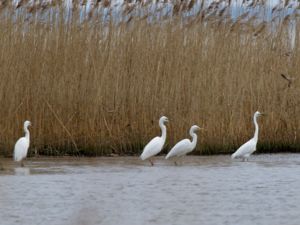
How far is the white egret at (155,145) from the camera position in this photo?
12.0 m

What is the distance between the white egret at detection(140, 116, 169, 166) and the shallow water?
0.59 ft

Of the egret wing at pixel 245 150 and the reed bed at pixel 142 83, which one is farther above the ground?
the reed bed at pixel 142 83

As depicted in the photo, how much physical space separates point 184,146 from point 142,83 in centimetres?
129

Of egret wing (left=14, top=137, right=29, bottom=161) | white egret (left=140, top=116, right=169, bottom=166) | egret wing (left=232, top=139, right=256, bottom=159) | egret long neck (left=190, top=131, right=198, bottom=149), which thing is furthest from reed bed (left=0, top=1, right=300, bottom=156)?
egret wing (left=14, top=137, right=29, bottom=161)

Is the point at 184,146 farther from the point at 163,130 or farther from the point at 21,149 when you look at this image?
the point at 21,149

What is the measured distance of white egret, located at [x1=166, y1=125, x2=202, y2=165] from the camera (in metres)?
12.2

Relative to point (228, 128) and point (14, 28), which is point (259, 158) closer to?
point (228, 128)

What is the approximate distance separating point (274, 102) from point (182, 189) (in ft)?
15.3

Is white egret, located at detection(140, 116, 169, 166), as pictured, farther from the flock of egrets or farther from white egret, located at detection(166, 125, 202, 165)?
white egret, located at detection(166, 125, 202, 165)

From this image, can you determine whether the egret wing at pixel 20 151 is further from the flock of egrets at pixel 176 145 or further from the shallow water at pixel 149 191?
the shallow water at pixel 149 191

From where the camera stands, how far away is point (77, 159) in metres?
Answer: 12.3

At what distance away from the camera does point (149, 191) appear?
912cm

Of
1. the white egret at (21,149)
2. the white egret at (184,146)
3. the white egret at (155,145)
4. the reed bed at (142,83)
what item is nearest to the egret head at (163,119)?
the white egret at (155,145)

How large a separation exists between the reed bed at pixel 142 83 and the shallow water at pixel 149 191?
0.48 metres
